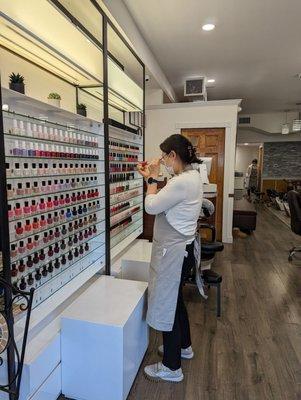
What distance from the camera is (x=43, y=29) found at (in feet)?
5.63

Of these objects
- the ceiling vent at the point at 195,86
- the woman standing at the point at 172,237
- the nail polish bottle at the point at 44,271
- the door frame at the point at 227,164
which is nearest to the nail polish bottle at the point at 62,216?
the nail polish bottle at the point at 44,271

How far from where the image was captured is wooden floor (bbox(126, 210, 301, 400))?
1790 millimetres

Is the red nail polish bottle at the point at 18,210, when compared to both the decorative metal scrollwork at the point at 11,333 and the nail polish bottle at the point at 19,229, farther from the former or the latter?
the decorative metal scrollwork at the point at 11,333

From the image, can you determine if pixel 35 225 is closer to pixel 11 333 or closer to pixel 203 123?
pixel 11 333

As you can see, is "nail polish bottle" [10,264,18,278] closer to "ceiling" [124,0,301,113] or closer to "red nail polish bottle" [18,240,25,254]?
"red nail polish bottle" [18,240,25,254]

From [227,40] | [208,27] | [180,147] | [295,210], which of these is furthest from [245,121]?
[180,147]

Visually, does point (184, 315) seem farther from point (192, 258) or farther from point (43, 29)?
point (43, 29)

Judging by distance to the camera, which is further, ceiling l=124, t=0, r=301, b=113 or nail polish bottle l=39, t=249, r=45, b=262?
ceiling l=124, t=0, r=301, b=113

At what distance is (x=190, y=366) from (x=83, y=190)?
148 centimetres

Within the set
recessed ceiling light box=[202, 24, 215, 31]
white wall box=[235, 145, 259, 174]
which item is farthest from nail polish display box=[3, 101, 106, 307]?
white wall box=[235, 145, 259, 174]

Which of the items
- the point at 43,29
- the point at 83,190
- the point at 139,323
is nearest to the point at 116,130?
the point at 83,190

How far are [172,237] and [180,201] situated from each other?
22 cm

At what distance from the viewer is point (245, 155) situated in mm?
13883

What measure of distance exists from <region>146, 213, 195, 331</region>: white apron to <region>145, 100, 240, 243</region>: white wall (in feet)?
12.3
